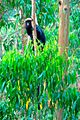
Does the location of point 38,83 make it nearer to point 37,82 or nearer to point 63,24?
point 37,82

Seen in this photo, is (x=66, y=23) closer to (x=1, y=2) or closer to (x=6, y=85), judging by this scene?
(x=6, y=85)

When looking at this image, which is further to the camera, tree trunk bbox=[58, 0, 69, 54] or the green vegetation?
tree trunk bbox=[58, 0, 69, 54]

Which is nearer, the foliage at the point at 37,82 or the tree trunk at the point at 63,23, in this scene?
the foliage at the point at 37,82

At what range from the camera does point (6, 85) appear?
3.40 m

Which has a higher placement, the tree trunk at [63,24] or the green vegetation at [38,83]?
the tree trunk at [63,24]

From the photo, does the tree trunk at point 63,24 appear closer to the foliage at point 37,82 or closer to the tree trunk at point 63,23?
the tree trunk at point 63,23

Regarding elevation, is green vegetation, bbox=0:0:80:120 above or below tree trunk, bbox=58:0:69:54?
below

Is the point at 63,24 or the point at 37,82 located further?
the point at 63,24

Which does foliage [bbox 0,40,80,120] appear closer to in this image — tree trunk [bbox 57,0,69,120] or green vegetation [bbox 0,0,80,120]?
green vegetation [bbox 0,0,80,120]

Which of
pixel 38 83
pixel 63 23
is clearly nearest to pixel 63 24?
pixel 63 23

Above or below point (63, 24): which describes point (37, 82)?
below

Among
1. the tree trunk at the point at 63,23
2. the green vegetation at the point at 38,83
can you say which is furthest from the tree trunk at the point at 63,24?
the green vegetation at the point at 38,83

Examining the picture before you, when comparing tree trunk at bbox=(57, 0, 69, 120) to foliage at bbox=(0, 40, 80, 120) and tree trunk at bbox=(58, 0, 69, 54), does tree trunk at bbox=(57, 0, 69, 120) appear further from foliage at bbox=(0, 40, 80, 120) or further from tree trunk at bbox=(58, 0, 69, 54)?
foliage at bbox=(0, 40, 80, 120)

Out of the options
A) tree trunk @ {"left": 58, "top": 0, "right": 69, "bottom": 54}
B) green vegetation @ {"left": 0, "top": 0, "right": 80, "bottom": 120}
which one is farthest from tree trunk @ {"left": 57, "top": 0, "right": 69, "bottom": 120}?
green vegetation @ {"left": 0, "top": 0, "right": 80, "bottom": 120}
